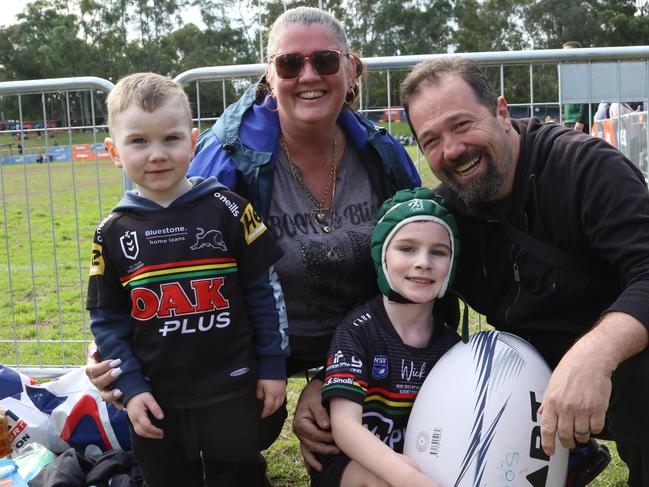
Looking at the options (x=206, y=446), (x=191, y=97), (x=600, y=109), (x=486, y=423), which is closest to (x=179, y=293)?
(x=206, y=446)

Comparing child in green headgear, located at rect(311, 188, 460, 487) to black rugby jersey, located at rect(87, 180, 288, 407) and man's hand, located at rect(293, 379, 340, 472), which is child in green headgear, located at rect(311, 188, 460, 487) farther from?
black rugby jersey, located at rect(87, 180, 288, 407)

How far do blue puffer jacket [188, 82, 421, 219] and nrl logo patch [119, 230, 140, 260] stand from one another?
589mm

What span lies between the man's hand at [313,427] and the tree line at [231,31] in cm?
5119

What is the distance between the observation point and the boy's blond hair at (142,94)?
2.43 meters

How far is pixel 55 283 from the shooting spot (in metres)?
7.36

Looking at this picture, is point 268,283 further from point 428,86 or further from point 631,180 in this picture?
point 631,180

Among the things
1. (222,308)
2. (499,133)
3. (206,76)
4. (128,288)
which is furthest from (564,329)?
(206,76)

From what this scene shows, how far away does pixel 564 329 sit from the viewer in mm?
2688

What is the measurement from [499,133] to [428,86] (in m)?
0.33

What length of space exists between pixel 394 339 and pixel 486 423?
1.57 feet

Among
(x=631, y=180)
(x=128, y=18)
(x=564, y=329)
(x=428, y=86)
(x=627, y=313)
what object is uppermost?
A: (x=128, y=18)

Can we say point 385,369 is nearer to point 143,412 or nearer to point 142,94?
point 143,412

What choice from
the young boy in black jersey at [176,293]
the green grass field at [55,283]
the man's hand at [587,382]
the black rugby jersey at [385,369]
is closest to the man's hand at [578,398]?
the man's hand at [587,382]

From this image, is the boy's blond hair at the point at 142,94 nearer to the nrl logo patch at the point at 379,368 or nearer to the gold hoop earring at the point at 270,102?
the gold hoop earring at the point at 270,102
